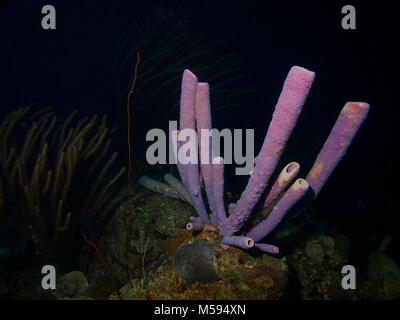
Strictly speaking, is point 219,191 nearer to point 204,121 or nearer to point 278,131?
point 204,121

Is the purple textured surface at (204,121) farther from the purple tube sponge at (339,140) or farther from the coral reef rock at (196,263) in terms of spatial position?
the purple tube sponge at (339,140)

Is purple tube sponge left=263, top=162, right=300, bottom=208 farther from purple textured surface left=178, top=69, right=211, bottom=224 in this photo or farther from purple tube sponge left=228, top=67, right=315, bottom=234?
purple textured surface left=178, top=69, right=211, bottom=224

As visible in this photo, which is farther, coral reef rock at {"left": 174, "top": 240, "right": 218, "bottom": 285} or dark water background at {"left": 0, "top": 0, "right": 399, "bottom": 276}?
dark water background at {"left": 0, "top": 0, "right": 399, "bottom": 276}

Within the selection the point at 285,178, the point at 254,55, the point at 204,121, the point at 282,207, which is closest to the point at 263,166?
the point at 285,178

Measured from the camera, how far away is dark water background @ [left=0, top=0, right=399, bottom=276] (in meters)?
6.55

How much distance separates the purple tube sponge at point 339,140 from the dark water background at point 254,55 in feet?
14.3

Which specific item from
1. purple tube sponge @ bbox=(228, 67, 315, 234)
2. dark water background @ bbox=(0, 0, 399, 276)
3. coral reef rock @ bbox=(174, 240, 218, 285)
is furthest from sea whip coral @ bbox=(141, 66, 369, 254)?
dark water background @ bbox=(0, 0, 399, 276)

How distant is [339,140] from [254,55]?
6087 millimetres

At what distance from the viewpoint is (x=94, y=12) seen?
25.7 ft

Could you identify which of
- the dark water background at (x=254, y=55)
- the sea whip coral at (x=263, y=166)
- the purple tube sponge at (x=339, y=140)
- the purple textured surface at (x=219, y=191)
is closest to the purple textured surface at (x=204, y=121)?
the sea whip coral at (x=263, y=166)

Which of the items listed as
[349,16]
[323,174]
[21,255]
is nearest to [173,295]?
[323,174]

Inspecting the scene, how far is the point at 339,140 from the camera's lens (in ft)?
5.28

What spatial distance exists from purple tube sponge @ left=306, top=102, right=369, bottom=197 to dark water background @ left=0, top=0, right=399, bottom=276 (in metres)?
4.35
